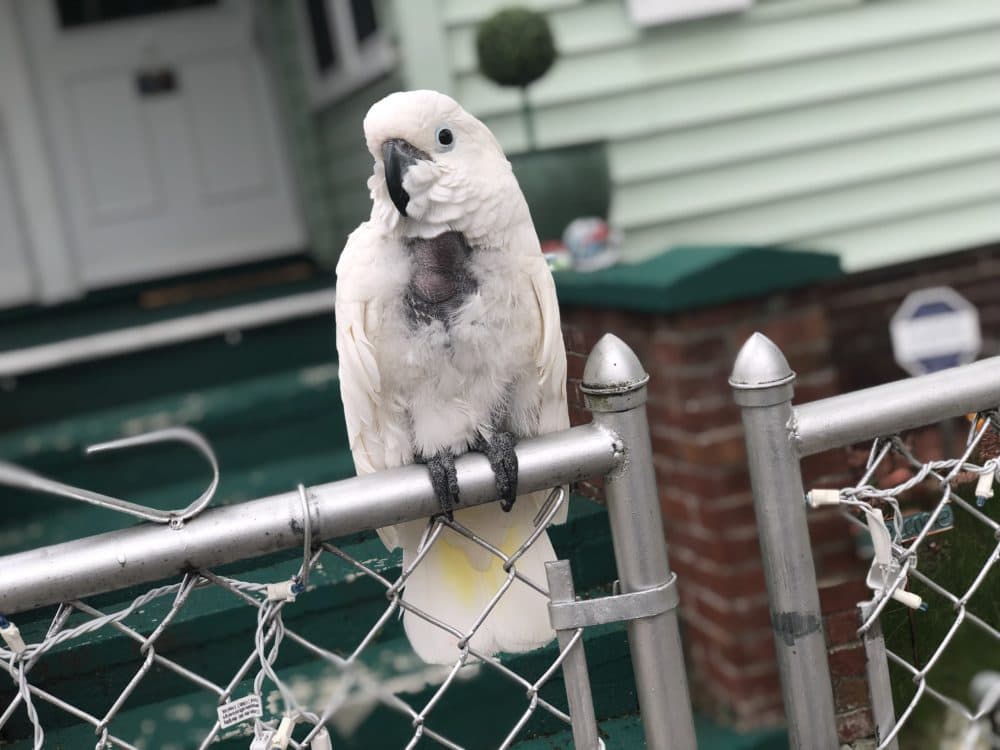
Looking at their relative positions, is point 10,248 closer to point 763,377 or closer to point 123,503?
point 123,503

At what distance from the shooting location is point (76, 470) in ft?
9.93

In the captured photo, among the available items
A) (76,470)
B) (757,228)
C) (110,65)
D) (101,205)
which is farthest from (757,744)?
(110,65)

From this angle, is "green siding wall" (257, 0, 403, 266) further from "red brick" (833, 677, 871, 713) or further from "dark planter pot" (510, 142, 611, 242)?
"red brick" (833, 677, 871, 713)

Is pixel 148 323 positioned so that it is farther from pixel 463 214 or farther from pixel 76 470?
pixel 463 214

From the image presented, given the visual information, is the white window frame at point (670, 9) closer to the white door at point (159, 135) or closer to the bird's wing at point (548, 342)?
the white door at point (159, 135)

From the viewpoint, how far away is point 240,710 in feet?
2.88

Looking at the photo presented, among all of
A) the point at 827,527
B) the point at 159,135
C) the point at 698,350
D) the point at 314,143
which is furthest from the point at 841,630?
the point at 159,135

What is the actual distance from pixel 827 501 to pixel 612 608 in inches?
10.0

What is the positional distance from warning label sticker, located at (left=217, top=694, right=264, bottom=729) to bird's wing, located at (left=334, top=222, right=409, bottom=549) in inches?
17.5

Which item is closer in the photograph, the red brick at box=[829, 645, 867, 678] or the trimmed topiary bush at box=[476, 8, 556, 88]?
the red brick at box=[829, 645, 867, 678]

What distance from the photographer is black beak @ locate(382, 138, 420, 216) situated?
1.15 metres

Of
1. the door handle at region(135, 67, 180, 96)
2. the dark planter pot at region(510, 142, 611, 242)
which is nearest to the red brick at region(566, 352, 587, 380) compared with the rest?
the dark planter pot at region(510, 142, 611, 242)

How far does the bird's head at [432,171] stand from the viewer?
45.9 inches

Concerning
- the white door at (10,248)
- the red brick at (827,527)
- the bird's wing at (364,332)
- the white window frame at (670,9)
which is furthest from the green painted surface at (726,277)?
the white door at (10,248)
